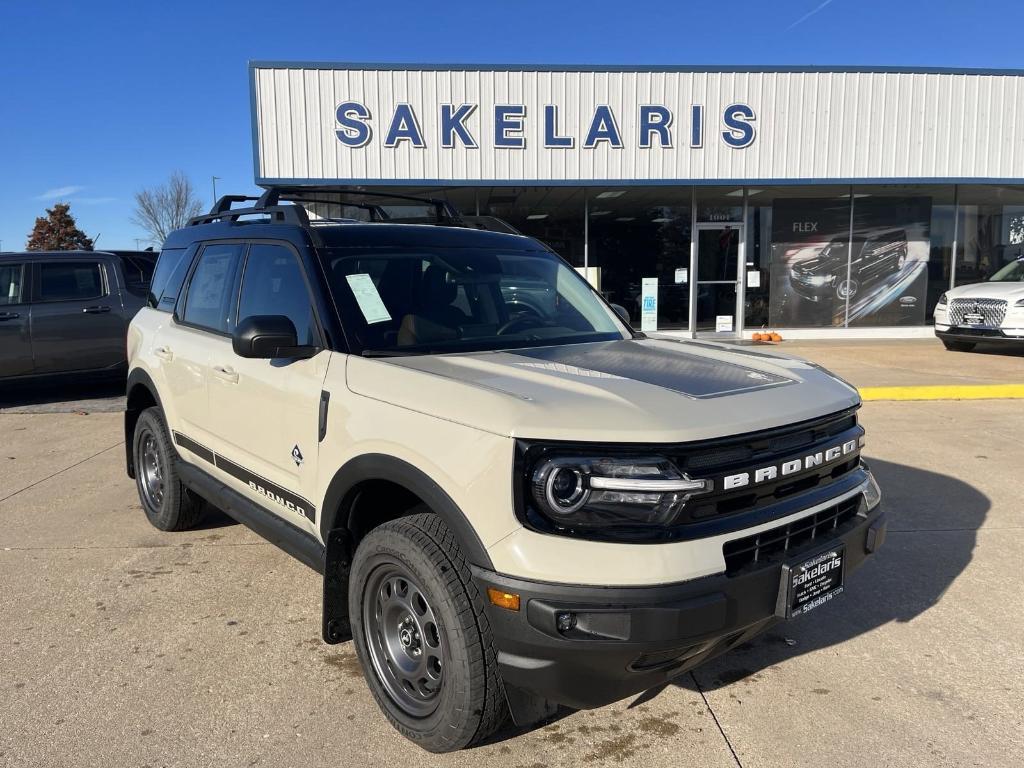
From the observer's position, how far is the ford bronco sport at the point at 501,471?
218cm

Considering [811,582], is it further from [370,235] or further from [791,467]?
[370,235]

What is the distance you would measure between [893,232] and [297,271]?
16.4m

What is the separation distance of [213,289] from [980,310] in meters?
12.5

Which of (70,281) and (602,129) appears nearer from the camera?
(70,281)

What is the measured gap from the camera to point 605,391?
7.97ft

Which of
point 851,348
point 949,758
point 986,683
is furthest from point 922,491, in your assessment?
point 851,348

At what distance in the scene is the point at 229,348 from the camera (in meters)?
3.74

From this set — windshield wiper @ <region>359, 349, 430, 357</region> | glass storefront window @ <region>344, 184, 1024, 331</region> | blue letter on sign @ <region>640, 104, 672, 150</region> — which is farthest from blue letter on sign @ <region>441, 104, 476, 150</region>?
windshield wiper @ <region>359, 349, 430, 357</region>

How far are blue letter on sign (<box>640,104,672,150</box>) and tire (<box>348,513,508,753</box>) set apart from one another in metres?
13.4

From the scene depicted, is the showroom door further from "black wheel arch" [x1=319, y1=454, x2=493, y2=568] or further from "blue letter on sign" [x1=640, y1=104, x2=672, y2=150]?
"black wheel arch" [x1=319, y1=454, x2=493, y2=568]

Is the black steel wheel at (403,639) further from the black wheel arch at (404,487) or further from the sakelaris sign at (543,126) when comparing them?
the sakelaris sign at (543,126)

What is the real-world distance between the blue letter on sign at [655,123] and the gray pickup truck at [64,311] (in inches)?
375

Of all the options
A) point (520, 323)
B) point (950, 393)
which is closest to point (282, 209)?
point (520, 323)

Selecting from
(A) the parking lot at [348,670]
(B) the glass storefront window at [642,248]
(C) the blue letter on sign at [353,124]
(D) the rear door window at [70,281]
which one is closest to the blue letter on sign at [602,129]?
(B) the glass storefront window at [642,248]
